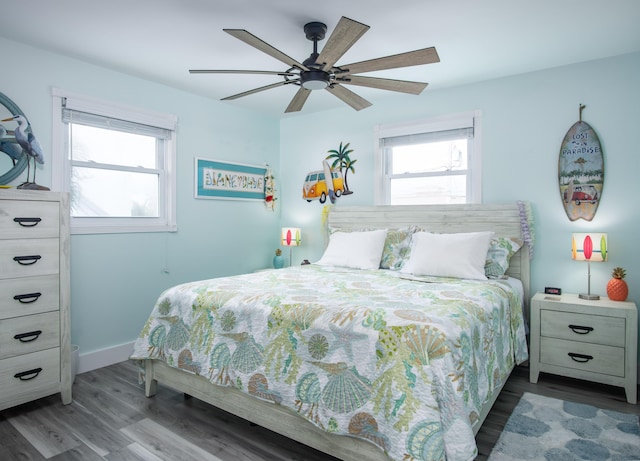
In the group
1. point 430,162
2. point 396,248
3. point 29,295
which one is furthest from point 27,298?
point 430,162

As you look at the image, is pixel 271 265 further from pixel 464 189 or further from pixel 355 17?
pixel 355 17

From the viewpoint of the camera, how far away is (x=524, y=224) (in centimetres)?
337

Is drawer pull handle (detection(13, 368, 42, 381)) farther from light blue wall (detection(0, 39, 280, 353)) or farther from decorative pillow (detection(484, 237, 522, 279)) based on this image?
decorative pillow (detection(484, 237, 522, 279))

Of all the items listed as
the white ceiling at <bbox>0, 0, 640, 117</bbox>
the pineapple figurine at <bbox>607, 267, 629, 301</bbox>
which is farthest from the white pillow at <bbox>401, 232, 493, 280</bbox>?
the white ceiling at <bbox>0, 0, 640, 117</bbox>

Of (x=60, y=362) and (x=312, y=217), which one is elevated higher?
(x=312, y=217)

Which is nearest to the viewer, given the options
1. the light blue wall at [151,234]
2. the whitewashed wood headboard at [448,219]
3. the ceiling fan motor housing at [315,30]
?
the ceiling fan motor housing at [315,30]

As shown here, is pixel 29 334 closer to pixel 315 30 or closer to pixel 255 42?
pixel 255 42

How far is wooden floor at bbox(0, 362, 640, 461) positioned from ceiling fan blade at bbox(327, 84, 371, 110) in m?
2.12

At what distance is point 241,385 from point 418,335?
1.00m

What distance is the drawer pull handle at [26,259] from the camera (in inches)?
94.1

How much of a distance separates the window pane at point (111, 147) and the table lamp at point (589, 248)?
360 cm

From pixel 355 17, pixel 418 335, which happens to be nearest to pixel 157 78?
pixel 355 17

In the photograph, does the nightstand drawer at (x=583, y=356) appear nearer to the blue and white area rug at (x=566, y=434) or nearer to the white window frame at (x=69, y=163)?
the blue and white area rug at (x=566, y=434)

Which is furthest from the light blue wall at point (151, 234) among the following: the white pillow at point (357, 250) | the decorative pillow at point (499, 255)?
the decorative pillow at point (499, 255)
